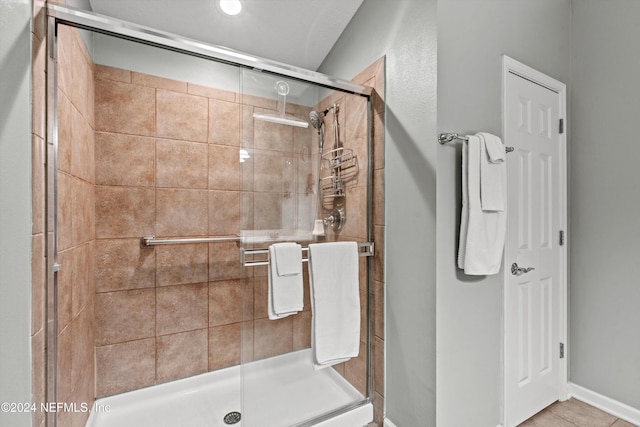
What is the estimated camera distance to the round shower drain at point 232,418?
1755 millimetres

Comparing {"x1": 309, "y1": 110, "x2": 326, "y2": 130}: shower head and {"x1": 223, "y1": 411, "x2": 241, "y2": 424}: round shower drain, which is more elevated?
{"x1": 309, "y1": 110, "x2": 326, "y2": 130}: shower head

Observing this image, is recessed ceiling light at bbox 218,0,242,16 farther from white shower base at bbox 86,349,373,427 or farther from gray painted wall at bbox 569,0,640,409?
gray painted wall at bbox 569,0,640,409

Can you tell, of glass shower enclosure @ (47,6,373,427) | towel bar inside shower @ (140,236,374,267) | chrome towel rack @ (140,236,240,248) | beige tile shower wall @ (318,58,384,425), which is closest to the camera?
glass shower enclosure @ (47,6,373,427)

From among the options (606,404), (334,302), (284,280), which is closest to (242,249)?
(284,280)

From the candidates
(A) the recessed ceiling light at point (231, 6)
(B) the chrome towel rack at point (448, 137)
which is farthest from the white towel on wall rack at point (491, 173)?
(A) the recessed ceiling light at point (231, 6)

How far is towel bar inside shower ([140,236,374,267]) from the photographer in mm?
1467

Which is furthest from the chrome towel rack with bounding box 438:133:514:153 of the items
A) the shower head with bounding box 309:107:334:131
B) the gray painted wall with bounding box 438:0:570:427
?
the shower head with bounding box 309:107:334:131

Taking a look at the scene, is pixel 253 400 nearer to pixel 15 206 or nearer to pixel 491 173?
pixel 15 206

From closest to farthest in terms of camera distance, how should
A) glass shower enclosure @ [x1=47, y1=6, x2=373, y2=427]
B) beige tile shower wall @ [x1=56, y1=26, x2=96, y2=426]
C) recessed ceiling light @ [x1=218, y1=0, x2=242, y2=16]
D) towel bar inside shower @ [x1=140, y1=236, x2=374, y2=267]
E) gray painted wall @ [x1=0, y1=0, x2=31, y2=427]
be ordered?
gray painted wall @ [x1=0, y1=0, x2=31, y2=427] < beige tile shower wall @ [x1=56, y1=26, x2=96, y2=426] < glass shower enclosure @ [x1=47, y1=6, x2=373, y2=427] < towel bar inside shower @ [x1=140, y1=236, x2=374, y2=267] < recessed ceiling light @ [x1=218, y1=0, x2=242, y2=16]

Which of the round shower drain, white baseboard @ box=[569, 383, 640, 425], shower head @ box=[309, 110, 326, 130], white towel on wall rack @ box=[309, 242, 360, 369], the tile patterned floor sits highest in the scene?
shower head @ box=[309, 110, 326, 130]

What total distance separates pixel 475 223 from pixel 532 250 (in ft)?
2.32

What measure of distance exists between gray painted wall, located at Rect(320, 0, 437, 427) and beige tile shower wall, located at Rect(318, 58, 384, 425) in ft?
0.16

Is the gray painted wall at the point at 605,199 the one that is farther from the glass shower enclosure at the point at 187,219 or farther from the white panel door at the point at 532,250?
the glass shower enclosure at the point at 187,219

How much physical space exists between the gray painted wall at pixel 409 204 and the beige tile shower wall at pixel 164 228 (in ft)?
1.74
